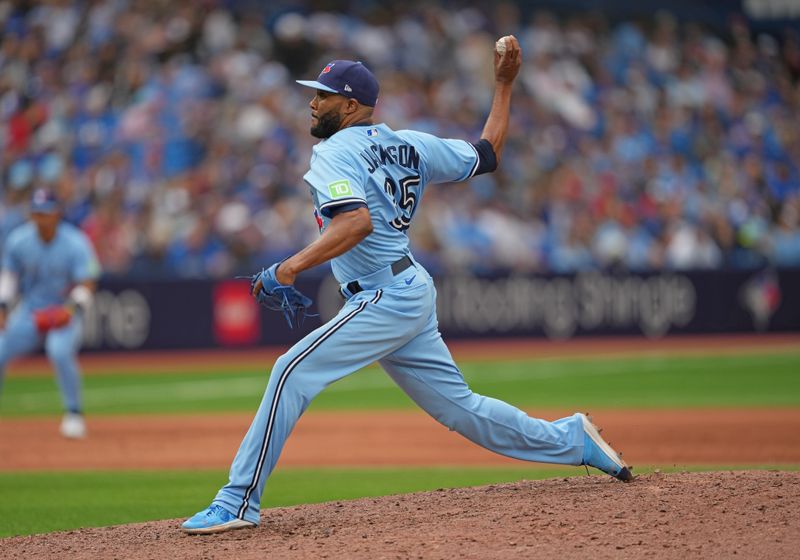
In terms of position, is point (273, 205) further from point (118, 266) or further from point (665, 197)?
point (665, 197)

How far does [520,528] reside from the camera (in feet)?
17.9

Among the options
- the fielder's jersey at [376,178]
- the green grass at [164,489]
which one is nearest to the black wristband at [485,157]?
the fielder's jersey at [376,178]

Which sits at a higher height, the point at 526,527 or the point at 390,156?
the point at 390,156

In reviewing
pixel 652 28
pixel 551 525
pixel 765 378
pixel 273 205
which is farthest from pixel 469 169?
pixel 652 28

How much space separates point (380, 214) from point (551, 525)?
1620 mm

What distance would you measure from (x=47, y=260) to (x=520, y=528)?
7395 mm

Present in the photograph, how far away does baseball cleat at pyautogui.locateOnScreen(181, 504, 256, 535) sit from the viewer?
5.51 meters

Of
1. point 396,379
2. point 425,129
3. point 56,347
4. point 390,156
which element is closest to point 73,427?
point 56,347

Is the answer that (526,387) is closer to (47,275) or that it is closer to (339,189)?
(47,275)

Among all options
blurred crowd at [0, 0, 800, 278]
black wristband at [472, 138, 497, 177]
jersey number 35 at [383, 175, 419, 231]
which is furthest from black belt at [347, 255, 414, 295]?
blurred crowd at [0, 0, 800, 278]

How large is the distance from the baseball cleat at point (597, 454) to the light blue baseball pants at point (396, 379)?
39 mm

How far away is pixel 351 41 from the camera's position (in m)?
21.8

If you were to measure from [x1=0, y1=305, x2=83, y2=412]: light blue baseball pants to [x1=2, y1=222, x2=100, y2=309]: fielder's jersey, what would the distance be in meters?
0.26

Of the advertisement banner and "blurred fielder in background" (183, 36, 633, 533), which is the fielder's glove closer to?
"blurred fielder in background" (183, 36, 633, 533)
